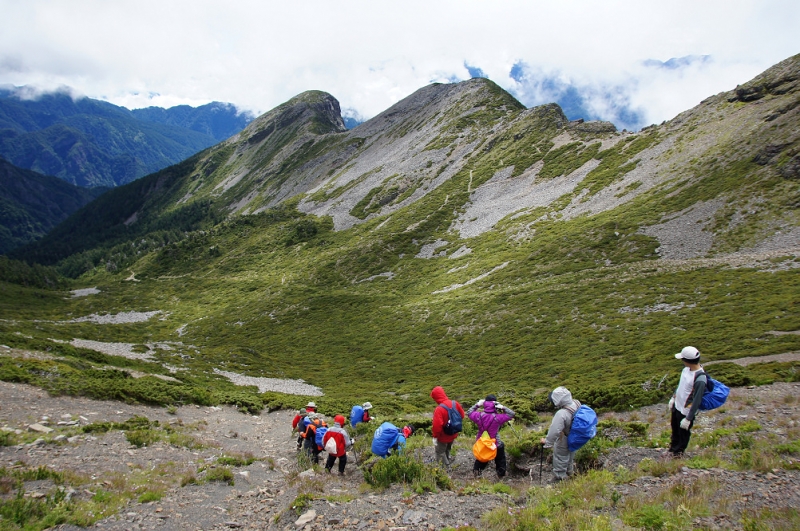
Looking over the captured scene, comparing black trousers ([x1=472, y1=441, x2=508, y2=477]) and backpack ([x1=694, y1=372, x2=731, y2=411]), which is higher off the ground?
backpack ([x1=694, y1=372, x2=731, y2=411])

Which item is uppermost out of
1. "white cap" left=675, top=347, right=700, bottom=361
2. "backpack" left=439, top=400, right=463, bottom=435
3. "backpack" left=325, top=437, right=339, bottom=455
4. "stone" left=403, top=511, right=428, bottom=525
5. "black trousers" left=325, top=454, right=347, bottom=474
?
"white cap" left=675, top=347, right=700, bottom=361

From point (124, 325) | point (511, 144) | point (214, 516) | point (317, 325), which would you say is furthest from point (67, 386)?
point (511, 144)

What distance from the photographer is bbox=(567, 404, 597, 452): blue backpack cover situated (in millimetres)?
10655

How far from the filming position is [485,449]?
12086 millimetres

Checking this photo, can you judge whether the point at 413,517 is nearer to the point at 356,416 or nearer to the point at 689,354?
the point at 689,354

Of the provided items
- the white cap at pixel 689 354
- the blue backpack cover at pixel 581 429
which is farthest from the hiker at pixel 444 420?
the white cap at pixel 689 354

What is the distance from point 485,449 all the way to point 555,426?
7.67ft

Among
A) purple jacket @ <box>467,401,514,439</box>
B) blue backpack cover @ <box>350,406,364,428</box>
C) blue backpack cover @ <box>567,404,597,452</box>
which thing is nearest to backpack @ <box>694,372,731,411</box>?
blue backpack cover @ <box>567,404,597,452</box>

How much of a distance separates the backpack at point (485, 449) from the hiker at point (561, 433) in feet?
5.14

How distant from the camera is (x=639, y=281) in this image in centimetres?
4759

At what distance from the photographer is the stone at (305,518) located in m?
9.71

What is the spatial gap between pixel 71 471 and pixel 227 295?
287ft

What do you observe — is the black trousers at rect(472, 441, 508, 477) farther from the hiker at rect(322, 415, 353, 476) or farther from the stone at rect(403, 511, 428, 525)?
the hiker at rect(322, 415, 353, 476)

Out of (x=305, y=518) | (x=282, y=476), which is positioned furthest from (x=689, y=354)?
(x=282, y=476)
